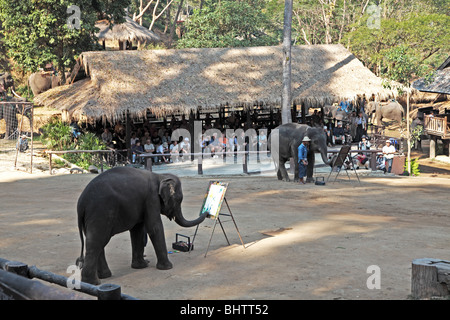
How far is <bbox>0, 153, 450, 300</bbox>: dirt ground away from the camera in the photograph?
799 cm

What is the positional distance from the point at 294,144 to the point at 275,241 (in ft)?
27.7

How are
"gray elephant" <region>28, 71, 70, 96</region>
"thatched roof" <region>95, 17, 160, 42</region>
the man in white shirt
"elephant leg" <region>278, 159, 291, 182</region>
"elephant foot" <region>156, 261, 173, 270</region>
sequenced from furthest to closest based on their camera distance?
"thatched roof" <region>95, 17, 160, 42</region> < "gray elephant" <region>28, 71, 70, 96</region> < the man in white shirt < "elephant leg" <region>278, 159, 291, 182</region> < "elephant foot" <region>156, 261, 173, 270</region>

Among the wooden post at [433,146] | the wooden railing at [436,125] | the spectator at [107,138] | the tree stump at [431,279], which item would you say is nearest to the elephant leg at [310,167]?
the spectator at [107,138]

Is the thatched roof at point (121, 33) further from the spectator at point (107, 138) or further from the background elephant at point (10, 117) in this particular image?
the spectator at point (107, 138)

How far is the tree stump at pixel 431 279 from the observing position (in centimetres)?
632

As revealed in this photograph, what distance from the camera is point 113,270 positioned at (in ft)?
30.0

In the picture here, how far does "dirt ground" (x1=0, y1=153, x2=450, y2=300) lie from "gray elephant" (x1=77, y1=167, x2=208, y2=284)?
386 mm

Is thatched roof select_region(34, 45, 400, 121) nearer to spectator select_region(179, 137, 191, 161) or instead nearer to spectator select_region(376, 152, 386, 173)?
spectator select_region(179, 137, 191, 161)

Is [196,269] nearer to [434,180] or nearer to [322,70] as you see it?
[434,180]

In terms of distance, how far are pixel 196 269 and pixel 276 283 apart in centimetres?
150

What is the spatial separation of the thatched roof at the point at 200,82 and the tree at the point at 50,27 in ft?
10.2

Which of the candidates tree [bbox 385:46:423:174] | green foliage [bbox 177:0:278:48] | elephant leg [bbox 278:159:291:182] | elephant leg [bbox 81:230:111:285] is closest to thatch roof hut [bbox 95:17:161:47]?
green foliage [bbox 177:0:278:48]

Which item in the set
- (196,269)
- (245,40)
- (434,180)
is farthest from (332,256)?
(245,40)

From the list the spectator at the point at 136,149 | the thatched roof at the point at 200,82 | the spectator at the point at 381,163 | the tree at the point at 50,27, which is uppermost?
the tree at the point at 50,27
